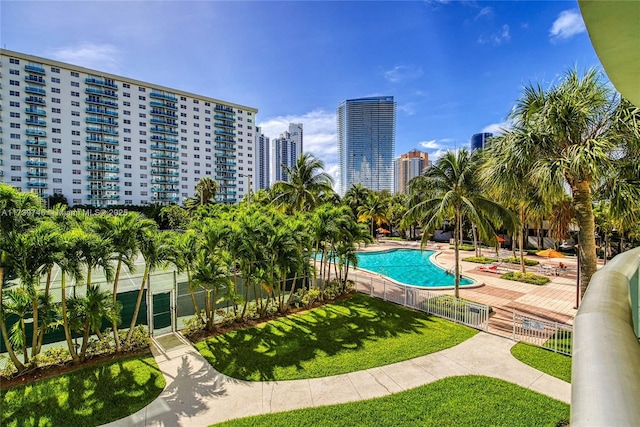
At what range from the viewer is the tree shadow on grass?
28.6 feet

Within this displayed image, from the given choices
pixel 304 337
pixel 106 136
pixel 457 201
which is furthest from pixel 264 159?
pixel 304 337

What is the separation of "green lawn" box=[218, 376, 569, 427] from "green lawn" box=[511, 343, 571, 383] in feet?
4.62

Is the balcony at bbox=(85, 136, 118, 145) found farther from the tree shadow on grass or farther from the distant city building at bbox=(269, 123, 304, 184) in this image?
the tree shadow on grass

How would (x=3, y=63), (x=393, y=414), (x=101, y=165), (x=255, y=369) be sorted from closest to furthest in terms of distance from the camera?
(x=393, y=414) < (x=255, y=369) < (x=3, y=63) < (x=101, y=165)

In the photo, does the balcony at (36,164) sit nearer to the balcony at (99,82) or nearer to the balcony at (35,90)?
the balcony at (35,90)

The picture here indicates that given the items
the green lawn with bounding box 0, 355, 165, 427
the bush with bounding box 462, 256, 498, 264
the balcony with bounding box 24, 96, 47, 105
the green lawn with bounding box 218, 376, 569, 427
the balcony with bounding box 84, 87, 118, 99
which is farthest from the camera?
the balcony with bounding box 84, 87, 118, 99

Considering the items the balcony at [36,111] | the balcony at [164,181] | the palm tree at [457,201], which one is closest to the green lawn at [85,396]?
the palm tree at [457,201]

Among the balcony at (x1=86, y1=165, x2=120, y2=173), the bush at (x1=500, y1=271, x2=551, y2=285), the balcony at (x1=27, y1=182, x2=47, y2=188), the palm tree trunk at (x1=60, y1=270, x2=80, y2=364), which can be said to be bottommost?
the bush at (x1=500, y1=271, x2=551, y2=285)

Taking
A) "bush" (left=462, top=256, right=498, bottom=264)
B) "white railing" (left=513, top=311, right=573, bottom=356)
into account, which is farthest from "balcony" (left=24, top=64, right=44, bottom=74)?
"white railing" (left=513, top=311, right=573, bottom=356)

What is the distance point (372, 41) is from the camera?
14.5 m

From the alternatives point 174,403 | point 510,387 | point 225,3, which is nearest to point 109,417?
point 174,403

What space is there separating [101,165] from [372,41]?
76.8m

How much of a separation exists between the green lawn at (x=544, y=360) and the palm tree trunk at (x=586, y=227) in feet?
6.39

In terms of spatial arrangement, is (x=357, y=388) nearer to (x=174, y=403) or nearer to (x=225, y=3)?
(x=174, y=403)
